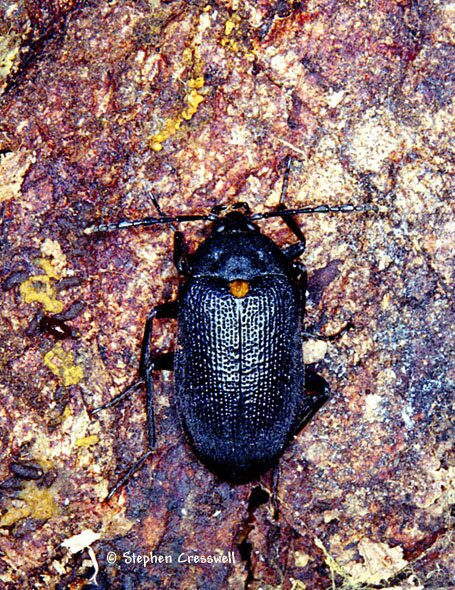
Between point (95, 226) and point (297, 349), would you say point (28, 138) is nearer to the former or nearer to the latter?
point (95, 226)

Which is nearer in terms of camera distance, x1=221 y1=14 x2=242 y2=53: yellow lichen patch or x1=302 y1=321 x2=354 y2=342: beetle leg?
x1=221 y1=14 x2=242 y2=53: yellow lichen patch

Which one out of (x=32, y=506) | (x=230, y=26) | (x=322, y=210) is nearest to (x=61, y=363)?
(x=32, y=506)

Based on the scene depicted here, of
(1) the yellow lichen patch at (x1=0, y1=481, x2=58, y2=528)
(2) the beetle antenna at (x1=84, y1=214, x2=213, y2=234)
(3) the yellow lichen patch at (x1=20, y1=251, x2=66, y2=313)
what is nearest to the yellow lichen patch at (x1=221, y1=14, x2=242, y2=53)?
(2) the beetle antenna at (x1=84, y1=214, x2=213, y2=234)

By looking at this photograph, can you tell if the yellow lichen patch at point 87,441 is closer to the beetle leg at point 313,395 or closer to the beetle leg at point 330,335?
the beetle leg at point 313,395

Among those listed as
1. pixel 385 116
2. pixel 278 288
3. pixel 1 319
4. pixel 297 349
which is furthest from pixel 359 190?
pixel 1 319

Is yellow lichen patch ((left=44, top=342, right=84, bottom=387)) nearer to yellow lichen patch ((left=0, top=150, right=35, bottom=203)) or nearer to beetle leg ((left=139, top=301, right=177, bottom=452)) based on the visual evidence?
beetle leg ((left=139, top=301, right=177, bottom=452))

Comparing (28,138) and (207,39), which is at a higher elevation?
(207,39)

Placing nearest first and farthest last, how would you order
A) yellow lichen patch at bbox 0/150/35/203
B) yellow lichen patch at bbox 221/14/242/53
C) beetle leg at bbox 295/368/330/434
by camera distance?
yellow lichen patch at bbox 221/14/242/53 < yellow lichen patch at bbox 0/150/35/203 < beetle leg at bbox 295/368/330/434
